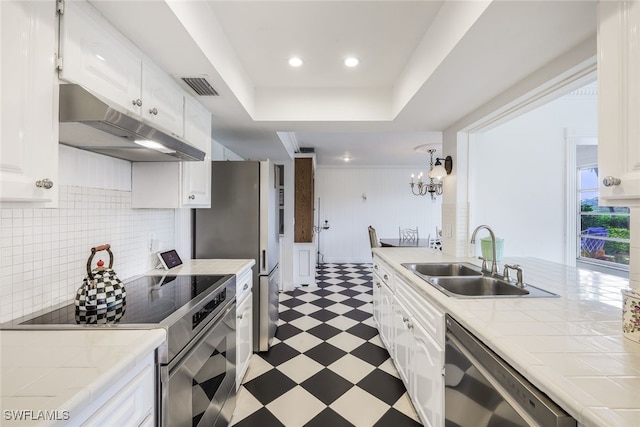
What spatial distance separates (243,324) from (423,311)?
1268mm

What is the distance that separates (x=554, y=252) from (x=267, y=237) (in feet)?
8.95

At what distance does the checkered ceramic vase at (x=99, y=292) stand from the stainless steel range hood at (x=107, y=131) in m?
0.51

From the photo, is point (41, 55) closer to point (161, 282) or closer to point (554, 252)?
point (161, 282)

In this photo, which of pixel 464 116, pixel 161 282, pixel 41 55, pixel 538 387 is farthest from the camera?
pixel 464 116

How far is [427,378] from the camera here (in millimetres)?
1493

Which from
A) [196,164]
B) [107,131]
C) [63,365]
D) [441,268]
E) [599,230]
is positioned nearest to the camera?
[63,365]

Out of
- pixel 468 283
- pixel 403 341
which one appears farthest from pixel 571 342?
pixel 403 341

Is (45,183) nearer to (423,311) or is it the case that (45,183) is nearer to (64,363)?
(64,363)

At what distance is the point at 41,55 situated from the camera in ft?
2.79

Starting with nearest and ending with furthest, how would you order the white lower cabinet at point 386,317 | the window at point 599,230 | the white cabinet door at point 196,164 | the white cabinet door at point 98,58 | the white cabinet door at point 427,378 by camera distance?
the white cabinet door at point 98,58 < the white cabinet door at point 427,378 < the white cabinet door at point 196,164 < the white lower cabinet at point 386,317 < the window at point 599,230

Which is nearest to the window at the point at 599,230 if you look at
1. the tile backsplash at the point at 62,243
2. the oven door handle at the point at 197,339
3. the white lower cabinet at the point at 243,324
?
the white lower cabinet at the point at 243,324

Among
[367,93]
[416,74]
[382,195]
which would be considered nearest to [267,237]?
[367,93]

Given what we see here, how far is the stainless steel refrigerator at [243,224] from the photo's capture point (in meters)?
2.47

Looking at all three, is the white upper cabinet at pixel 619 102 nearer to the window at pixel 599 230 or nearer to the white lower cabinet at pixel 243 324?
the white lower cabinet at pixel 243 324
